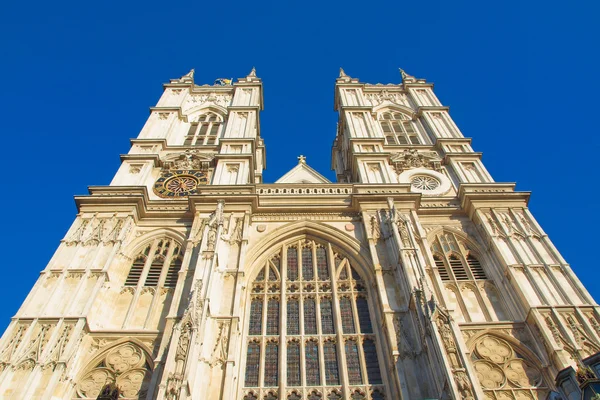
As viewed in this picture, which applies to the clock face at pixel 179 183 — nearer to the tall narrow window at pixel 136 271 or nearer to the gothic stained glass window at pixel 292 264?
the tall narrow window at pixel 136 271

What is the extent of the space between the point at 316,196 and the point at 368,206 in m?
2.24

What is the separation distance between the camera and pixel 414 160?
81.5 ft

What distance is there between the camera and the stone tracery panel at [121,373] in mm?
14258

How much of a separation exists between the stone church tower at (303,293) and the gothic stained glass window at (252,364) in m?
0.04

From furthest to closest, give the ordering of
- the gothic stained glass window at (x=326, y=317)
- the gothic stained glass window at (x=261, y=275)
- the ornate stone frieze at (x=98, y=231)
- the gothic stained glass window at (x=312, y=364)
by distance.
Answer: the ornate stone frieze at (x=98, y=231), the gothic stained glass window at (x=261, y=275), the gothic stained glass window at (x=326, y=317), the gothic stained glass window at (x=312, y=364)

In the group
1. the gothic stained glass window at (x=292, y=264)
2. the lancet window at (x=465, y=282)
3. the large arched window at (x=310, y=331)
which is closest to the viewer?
the large arched window at (x=310, y=331)

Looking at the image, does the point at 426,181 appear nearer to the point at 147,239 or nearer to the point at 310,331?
the point at 310,331

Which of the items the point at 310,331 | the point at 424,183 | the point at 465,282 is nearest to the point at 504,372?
the point at 465,282

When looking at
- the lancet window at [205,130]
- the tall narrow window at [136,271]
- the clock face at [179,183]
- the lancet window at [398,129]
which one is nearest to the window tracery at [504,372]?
the tall narrow window at [136,271]

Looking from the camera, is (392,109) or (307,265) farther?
(392,109)

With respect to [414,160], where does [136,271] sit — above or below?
below

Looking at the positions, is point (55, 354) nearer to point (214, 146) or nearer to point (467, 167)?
point (214, 146)

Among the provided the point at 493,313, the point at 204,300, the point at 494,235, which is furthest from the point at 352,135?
the point at 204,300

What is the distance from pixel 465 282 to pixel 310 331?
5.75 meters
